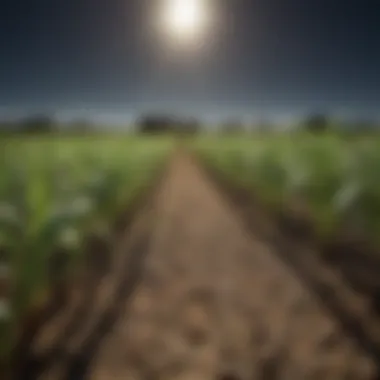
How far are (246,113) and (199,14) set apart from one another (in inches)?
11.4

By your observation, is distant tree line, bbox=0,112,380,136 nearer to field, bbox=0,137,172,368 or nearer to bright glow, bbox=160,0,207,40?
field, bbox=0,137,172,368

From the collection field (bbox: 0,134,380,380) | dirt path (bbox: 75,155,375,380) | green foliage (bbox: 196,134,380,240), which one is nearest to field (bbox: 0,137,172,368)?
field (bbox: 0,134,380,380)

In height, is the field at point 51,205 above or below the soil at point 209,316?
above

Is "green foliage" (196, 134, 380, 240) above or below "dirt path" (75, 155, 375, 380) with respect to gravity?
above

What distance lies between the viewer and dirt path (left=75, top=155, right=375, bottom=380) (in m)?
1.35

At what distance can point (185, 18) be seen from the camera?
4.59ft

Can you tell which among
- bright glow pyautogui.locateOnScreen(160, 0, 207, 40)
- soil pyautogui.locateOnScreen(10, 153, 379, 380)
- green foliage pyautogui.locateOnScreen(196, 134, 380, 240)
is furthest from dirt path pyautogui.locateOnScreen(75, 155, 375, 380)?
bright glow pyautogui.locateOnScreen(160, 0, 207, 40)

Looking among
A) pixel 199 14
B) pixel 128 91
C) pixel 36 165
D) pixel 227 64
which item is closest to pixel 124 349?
pixel 36 165

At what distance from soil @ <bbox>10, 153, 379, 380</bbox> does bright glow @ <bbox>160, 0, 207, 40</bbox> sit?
468mm

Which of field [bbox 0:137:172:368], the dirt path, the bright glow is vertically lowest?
the dirt path

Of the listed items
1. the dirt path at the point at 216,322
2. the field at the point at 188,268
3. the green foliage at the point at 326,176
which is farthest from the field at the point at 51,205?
the green foliage at the point at 326,176

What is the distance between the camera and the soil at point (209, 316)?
1.35m

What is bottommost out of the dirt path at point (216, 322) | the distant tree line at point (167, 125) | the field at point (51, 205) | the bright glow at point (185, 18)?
the dirt path at point (216, 322)

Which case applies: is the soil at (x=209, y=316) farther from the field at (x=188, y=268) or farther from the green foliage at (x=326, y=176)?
the green foliage at (x=326, y=176)
